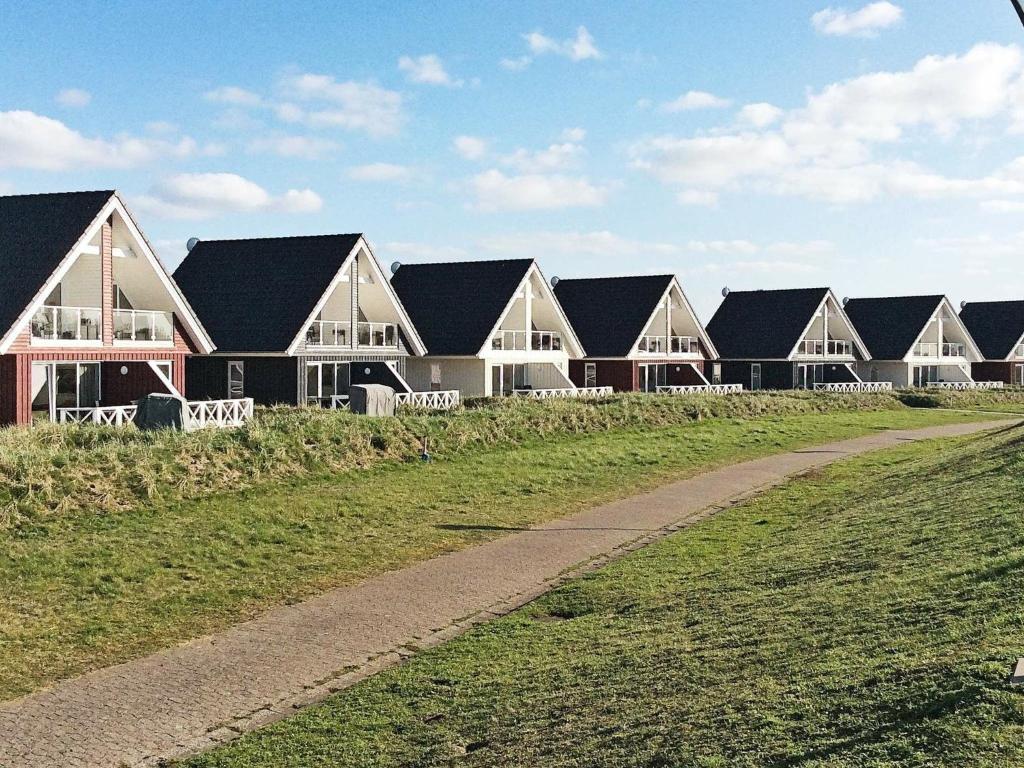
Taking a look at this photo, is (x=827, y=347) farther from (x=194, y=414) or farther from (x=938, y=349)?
(x=194, y=414)

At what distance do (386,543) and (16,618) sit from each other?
216 inches

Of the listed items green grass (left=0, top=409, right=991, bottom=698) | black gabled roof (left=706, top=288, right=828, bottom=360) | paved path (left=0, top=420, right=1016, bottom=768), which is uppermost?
black gabled roof (left=706, top=288, right=828, bottom=360)

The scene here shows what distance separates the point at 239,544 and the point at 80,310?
16049 mm

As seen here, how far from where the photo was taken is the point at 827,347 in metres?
57.8

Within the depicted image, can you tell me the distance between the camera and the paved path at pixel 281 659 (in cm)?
776

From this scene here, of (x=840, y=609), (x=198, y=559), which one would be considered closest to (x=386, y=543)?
(x=198, y=559)

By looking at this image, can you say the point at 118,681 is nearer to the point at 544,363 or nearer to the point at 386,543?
the point at 386,543

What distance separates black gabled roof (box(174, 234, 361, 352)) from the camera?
1374 inches

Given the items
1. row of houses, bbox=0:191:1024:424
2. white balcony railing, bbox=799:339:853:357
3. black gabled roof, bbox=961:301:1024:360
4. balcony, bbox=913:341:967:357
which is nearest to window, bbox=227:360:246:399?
row of houses, bbox=0:191:1024:424

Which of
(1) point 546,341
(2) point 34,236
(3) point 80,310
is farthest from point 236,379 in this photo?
(1) point 546,341

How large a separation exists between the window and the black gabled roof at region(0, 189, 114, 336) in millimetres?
9106

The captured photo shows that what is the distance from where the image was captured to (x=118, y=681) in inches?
358

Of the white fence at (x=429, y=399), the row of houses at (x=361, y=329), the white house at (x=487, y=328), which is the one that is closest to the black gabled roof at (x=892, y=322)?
the row of houses at (x=361, y=329)

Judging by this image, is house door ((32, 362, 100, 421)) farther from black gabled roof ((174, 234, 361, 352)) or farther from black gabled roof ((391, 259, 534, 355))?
black gabled roof ((391, 259, 534, 355))
